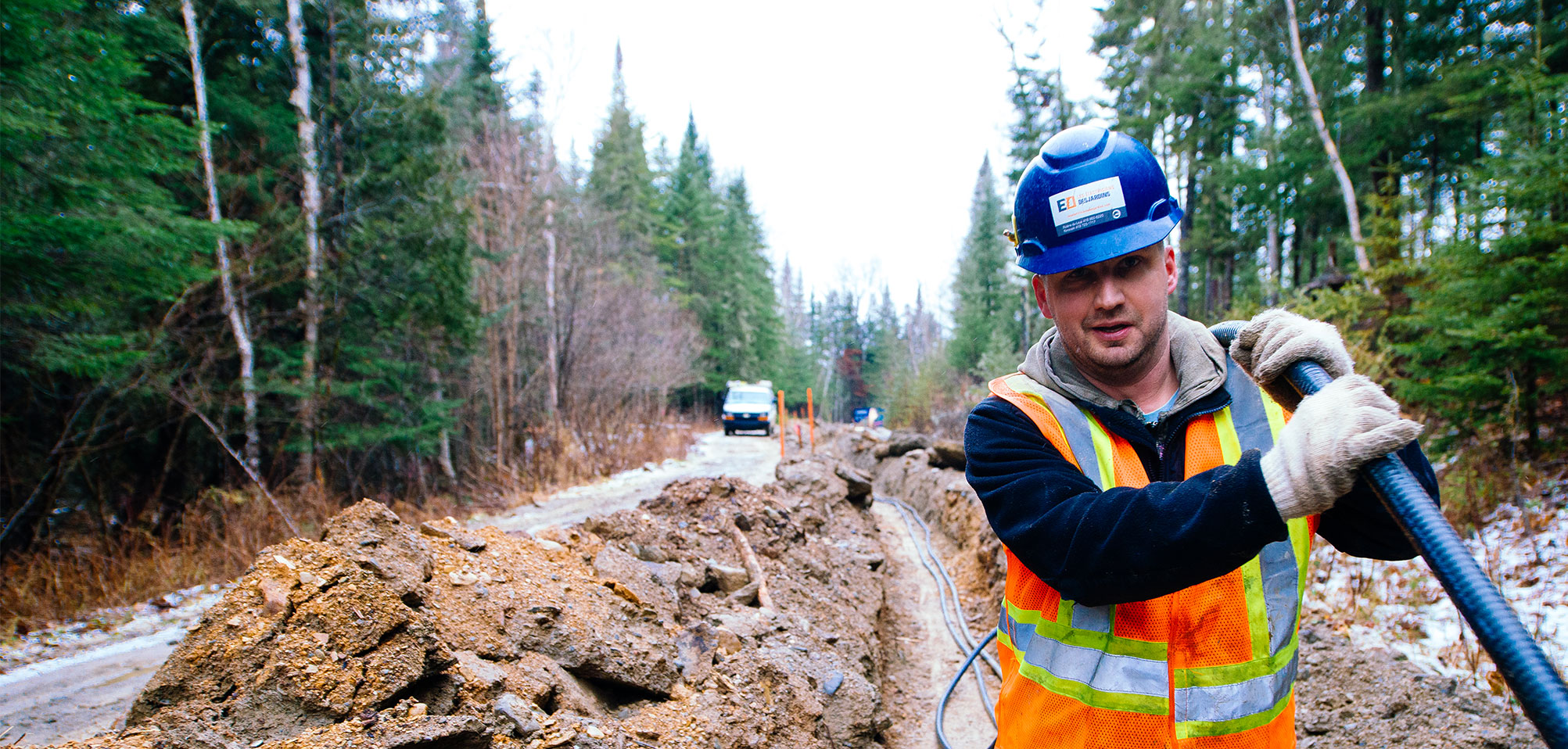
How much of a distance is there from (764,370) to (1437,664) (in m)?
39.6

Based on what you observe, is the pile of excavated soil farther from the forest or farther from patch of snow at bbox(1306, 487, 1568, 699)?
the forest

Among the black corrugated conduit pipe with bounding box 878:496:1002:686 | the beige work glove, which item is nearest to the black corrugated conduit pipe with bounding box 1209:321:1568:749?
the beige work glove

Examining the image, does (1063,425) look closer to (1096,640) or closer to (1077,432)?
(1077,432)

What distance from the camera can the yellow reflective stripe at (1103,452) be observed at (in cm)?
155

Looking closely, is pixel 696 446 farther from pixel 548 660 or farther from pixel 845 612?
pixel 548 660

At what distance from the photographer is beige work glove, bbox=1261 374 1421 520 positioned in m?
1.16

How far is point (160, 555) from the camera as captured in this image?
23.0 feet

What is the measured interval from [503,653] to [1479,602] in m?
2.94

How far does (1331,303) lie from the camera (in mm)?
8906

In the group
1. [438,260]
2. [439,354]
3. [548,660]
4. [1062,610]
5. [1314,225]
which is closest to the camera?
[1062,610]

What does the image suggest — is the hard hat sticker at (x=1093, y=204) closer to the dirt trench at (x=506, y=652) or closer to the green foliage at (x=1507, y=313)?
the dirt trench at (x=506, y=652)


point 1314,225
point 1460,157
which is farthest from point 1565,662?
point 1314,225

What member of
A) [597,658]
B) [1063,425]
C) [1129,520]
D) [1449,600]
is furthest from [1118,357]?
[1449,600]

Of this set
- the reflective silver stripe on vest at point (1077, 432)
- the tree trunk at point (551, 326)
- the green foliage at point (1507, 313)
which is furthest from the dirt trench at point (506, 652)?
the tree trunk at point (551, 326)
